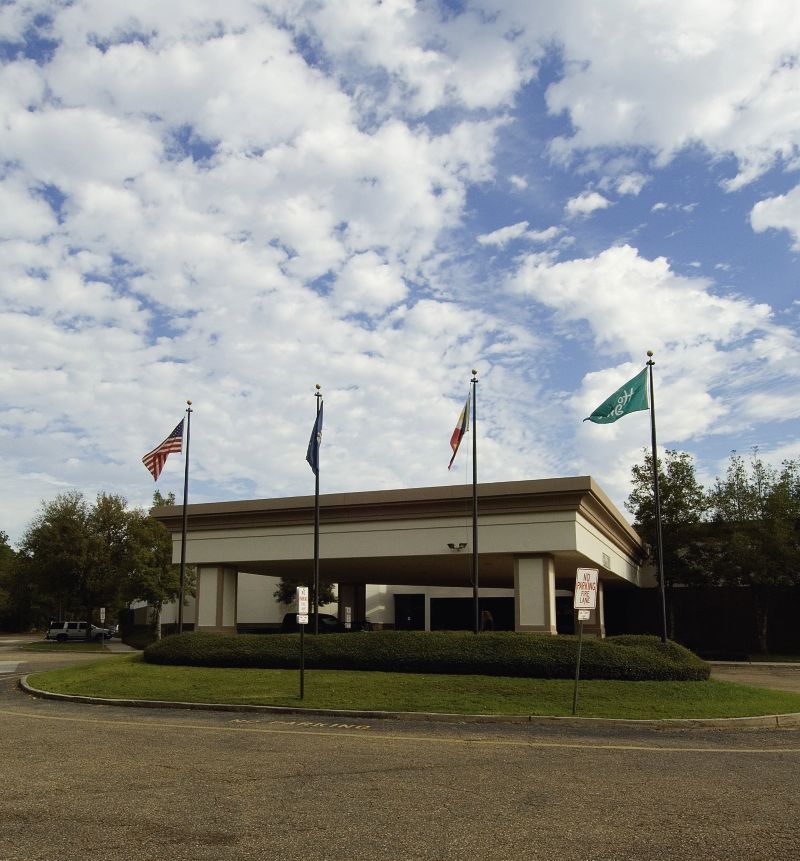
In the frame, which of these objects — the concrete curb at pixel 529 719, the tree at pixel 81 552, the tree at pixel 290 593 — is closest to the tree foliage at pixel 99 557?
the tree at pixel 81 552

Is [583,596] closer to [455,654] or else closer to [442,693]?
[442,693]

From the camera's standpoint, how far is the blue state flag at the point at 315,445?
2050cm

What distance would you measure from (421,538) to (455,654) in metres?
7.34

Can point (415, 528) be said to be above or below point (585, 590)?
above

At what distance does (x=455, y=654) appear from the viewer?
69.8 feet

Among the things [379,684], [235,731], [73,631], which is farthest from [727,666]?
[73,631]

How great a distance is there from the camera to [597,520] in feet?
98.4

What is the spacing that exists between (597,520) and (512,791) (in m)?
21.8

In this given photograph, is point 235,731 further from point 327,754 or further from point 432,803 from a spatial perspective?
point 432,803

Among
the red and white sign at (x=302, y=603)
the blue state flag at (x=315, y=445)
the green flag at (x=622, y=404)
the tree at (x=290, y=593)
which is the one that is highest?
the green flag at (x=622, y=404)

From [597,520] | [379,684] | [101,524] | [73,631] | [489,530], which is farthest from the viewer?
[73,631]

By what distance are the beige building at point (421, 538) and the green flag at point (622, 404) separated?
394 cm

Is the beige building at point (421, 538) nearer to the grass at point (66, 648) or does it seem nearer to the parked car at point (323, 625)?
the parked car at point (323, 625)

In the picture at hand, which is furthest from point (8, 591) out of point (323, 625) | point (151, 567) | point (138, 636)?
point (323, 625)
